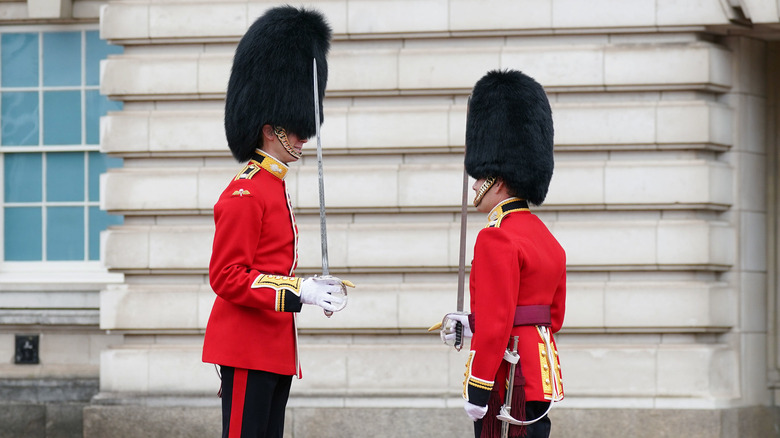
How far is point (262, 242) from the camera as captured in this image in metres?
5.18

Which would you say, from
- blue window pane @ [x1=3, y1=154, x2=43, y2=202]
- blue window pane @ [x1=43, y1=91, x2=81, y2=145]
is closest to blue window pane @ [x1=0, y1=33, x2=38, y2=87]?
blue window pane @ [x1=43, y1=91, x2=81, y2=145]

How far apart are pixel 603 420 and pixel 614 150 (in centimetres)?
180

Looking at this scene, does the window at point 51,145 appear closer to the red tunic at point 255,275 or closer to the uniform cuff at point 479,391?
the red tunic at point 255,275

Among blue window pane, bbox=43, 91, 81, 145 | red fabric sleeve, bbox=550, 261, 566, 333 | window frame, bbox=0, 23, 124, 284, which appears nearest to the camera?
red fabric sleeve, bbox=550, 261, 566, 333

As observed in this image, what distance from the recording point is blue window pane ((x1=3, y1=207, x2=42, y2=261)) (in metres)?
9.84

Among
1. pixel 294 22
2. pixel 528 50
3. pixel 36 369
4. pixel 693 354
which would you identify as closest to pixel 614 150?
pixel 528 50

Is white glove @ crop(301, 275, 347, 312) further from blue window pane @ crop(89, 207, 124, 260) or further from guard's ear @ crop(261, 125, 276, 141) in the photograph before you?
blue window pane @ crop(89, 207, 124, 260)

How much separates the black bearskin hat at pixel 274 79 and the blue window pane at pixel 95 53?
4443 mm

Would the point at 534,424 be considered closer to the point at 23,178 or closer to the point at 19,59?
the point at 23,178

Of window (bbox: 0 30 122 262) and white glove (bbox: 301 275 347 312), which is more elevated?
window (bbox: 0 30 122 262)

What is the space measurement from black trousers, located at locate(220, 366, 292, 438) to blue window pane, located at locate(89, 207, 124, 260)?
4824 millimetres

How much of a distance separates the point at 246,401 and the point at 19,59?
5628 millimetres

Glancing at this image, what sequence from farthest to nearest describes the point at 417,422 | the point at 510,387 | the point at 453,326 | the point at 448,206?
the point at 448,206 < the point at 417,422 < the point at 453,326 < the point at 510,387

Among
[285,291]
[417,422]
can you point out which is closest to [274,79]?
[285,291]
